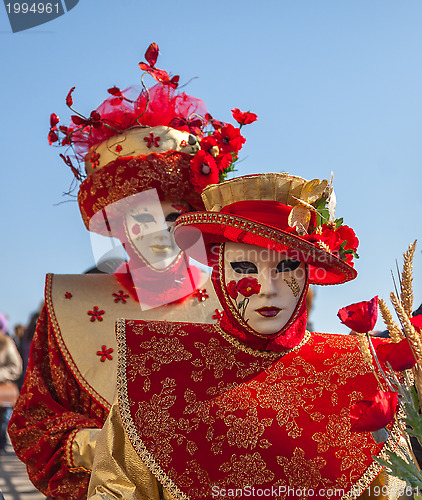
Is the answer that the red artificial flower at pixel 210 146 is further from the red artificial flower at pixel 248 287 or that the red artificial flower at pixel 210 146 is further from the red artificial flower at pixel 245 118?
the red artificial flower at pixel 248 287

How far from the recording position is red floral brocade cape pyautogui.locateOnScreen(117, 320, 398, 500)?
2.22 m

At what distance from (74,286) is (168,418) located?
1657mm

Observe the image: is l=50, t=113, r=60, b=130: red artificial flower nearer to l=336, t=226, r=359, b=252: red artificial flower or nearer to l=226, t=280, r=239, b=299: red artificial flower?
l=226, t=280, r=239, b=299: red artificial flower

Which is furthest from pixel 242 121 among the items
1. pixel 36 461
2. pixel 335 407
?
pixel 36 461

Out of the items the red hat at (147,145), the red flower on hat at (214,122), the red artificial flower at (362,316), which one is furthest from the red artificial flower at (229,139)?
the red artificial flower at (362,316)

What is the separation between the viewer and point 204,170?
341 cm

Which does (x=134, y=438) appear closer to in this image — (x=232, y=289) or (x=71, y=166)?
(x=232, y=289)

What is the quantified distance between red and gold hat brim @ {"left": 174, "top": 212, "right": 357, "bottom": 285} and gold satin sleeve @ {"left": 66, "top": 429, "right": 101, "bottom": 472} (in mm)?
983

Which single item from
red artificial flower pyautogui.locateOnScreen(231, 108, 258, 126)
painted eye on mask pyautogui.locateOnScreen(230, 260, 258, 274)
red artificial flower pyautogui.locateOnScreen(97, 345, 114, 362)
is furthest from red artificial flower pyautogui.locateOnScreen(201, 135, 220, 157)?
red artificial flower pyautogui.locateOnScreen(97, 345, 114, 362)

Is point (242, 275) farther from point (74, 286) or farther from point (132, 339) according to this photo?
point (74, 286)

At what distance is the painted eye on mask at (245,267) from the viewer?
2538 millimetres

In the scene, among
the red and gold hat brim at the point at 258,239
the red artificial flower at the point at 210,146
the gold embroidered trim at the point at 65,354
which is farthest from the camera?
the red artificial flower at the point at 210,146

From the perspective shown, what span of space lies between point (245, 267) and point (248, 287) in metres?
0.09

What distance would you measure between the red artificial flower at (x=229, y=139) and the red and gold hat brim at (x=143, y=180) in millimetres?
282
